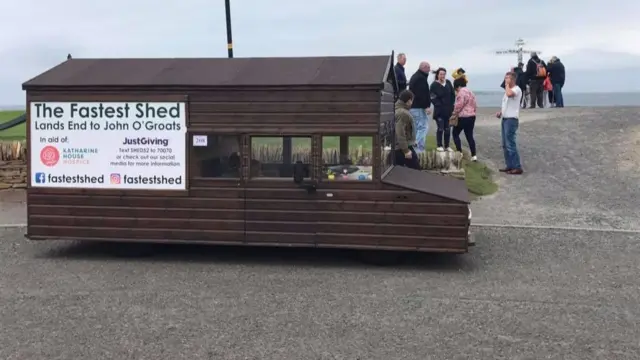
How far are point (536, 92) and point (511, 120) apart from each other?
10.7 meters

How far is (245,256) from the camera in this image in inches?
384

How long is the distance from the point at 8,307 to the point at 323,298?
320 cm

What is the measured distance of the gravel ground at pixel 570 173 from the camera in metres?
12.2

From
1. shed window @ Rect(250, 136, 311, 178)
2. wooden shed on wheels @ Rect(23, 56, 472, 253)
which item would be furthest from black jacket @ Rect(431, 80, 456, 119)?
shed window @ Rect(250, 136, 311, 178)

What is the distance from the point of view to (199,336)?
646 cm

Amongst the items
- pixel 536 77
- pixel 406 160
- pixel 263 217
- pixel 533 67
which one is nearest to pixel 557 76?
pixel 536 77

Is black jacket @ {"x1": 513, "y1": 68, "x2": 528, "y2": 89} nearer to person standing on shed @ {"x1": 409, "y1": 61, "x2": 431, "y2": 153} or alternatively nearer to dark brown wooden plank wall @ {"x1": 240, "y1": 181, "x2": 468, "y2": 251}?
person standing on shed @ {"x1": 409, "y1": 61, "x2": 431, "y2": 153}

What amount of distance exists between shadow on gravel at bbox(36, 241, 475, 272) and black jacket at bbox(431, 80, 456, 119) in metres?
5.15

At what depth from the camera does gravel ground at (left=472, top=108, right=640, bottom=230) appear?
1216cm

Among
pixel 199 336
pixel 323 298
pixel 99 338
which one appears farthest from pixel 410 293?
pixel 99 338

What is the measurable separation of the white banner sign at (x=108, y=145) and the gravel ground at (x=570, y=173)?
5.35 m

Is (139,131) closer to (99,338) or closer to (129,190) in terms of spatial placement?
(129,190)

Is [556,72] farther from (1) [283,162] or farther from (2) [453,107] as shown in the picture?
(1) [283,162]

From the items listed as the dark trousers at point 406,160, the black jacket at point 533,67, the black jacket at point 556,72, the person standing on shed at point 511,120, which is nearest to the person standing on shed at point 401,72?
the person standing on shed at point 511,120
